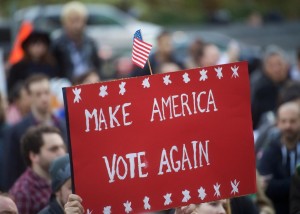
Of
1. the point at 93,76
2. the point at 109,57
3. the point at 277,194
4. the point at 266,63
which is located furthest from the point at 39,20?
the point at 277,194

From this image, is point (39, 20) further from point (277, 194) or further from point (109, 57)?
point (277, 194)

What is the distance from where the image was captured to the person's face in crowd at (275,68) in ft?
45.4

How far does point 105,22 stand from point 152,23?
212 inches

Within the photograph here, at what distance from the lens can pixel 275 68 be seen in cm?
1384

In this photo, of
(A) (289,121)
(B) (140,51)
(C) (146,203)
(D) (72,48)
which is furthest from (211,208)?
(D) (72,48)

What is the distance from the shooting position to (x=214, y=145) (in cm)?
688

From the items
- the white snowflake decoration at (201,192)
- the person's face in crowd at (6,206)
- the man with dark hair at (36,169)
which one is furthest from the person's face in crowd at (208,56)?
the person's face in crowd at (6,206)

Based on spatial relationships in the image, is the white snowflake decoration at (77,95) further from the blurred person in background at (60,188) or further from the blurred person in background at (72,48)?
the blurred person in background at (72,48)

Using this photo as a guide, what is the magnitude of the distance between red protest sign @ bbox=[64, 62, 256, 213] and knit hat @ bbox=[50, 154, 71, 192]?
935mm

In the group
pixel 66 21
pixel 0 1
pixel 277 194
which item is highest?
pixel 0 1

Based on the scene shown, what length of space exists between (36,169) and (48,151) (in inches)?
6.4

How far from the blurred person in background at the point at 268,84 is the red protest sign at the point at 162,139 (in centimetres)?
657

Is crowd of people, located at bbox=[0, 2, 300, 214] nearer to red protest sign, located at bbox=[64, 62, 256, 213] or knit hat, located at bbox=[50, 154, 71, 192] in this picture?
knit hat, located at bbox=[50, 154, 71, 192]

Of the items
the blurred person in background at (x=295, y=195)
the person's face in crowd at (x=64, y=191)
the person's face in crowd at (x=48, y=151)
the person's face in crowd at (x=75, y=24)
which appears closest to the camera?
the person's face in crowd at (x=64, y=191)
